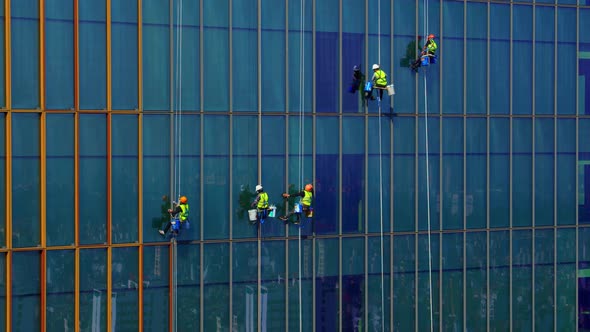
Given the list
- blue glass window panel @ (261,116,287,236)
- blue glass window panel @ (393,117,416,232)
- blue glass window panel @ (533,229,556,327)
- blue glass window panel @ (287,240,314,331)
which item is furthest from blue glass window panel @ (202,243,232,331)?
blue glass window panel @ (533,229,556,327)

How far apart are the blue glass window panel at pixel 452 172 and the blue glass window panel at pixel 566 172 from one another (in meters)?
4.39

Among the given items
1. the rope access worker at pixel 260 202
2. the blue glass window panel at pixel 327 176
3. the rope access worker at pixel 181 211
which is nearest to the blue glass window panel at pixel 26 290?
the rope access worker at pixel 181 211

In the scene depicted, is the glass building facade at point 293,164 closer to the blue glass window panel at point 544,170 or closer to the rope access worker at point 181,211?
the blue glass window panel at point 544,170

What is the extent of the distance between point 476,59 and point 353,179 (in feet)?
23.2

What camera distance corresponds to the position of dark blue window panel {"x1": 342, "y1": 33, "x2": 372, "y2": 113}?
33.2 meters

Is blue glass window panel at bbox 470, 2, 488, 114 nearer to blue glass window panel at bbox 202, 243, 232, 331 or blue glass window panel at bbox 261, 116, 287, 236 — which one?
blue glass window panel at bbox 261, 116, 287, 236

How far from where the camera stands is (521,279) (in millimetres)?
35719

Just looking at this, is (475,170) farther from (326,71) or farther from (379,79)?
(326,71)

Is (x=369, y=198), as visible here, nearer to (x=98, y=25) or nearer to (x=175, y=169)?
(x=175, y=169)

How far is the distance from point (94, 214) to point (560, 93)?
19.3 m

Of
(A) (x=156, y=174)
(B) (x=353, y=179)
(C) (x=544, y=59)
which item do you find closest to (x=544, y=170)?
(C) (x=544, y=59)

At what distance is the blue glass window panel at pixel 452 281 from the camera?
114 feet

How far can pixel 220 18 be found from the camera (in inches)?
1252

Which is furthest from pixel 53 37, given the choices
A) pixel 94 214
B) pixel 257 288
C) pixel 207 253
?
pixel 257 288
